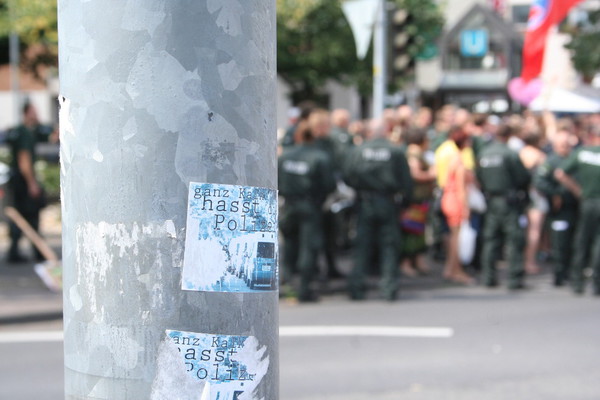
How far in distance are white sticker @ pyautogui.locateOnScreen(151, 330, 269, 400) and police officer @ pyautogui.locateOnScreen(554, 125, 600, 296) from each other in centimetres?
949

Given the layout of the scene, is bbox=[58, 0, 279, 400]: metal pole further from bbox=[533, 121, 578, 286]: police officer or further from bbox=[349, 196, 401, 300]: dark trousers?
bbox=[533, 121, 578, 286]: police officer

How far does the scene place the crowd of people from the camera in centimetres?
1045

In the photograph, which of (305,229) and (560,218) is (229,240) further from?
(560,218)

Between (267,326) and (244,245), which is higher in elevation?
(244,245)

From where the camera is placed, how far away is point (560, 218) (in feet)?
39.3

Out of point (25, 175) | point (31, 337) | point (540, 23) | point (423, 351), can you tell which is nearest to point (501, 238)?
point (423, 351)

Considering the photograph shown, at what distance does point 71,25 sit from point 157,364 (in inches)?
25.1

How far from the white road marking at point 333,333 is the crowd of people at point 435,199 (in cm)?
154

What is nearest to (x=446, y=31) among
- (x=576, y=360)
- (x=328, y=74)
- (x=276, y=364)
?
(x=328, y=74)

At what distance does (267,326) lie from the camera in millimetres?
1903

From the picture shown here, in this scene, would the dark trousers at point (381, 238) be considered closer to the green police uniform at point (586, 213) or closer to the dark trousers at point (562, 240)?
the green police uniform at point (586, 213)

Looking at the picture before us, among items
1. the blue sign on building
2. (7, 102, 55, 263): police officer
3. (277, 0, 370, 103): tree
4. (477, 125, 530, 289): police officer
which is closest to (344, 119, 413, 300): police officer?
(477, 125, 530, 289): police officer

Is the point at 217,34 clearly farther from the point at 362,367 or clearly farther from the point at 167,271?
the point at 362,367

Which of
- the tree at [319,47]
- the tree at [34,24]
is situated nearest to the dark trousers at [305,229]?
the tree at [34,24]
